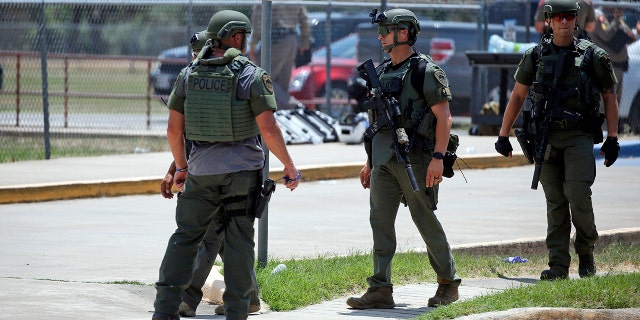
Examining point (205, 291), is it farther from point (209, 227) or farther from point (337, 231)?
point (337, 231)

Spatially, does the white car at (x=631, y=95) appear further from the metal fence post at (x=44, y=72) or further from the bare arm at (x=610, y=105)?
the bare arm at (x=610, y=105)

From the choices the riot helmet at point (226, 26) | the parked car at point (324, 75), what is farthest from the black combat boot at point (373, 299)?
the parked car at point (324, 75)

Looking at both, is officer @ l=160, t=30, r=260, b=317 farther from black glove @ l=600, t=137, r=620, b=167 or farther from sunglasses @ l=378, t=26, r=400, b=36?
black glove @ l=600, t=137, r=620, b=167

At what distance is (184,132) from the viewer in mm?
6840

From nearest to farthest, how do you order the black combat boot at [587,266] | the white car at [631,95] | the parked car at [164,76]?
the black combat boot at [587,266], the white car at [631,95], the parked car at [164,76]

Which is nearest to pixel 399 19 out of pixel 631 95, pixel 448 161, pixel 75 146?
pixel 448 161

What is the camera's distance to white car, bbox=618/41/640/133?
1902cm

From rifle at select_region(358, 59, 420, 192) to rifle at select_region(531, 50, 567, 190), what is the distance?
1224 millimetres

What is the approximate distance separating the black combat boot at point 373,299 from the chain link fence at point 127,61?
8.63 metres

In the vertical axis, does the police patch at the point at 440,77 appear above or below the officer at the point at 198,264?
above

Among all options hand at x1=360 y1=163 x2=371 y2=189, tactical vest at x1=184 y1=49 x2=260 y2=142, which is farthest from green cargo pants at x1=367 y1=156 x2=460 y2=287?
tactical vest at x1=184 y1=49 x2=260 y2=142

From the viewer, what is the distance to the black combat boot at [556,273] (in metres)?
8.33

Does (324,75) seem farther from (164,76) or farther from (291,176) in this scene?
(291,176)

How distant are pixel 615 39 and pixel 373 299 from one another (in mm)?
12149
